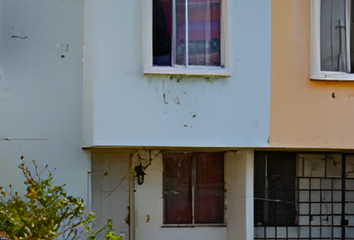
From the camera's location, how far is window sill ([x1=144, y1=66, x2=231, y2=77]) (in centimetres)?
737

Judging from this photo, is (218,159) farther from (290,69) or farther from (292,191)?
(290,69)

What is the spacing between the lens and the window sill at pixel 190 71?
7366 millimetres

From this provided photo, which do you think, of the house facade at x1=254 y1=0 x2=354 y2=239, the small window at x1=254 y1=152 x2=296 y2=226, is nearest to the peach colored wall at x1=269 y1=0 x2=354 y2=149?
the house facade at x1=254 y1=0 x2=354 y2=239

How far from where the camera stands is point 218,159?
927 cm

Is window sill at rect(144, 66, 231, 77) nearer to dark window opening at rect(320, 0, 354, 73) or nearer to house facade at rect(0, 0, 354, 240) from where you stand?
house facade at rect(0, 0, 354, 240)

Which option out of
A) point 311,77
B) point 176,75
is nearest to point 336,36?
point 311,77

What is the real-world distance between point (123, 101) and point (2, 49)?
197cm

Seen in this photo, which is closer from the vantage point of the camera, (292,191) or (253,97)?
(253,97)

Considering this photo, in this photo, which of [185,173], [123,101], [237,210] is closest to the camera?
[123,101]

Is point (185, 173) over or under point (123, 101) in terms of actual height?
under

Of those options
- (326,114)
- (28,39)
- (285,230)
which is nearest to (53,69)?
(28,39)

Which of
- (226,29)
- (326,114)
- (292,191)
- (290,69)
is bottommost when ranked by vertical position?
(292,191)

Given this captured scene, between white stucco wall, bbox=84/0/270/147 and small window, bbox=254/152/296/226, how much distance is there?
1.27 m

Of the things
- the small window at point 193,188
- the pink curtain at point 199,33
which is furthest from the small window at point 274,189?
the pink curtain at point 199,33
